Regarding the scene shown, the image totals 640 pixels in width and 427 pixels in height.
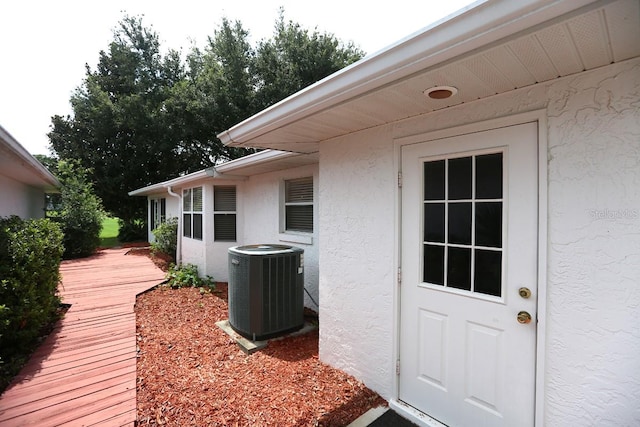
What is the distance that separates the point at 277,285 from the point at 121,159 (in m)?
17.6

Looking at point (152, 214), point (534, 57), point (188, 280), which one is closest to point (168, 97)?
point (152, 214)

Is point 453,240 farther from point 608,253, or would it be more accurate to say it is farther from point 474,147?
point 608,253

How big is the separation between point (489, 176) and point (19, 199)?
1176cm

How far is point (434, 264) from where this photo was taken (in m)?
2.50

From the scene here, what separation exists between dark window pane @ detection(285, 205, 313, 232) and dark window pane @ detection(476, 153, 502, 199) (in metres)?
3.64

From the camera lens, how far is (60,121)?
16.7m

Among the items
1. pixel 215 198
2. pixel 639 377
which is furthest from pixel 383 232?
pixel 215 198

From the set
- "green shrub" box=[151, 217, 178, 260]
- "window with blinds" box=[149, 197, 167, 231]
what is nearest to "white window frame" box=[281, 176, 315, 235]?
"green shrub" box=[151, 217, 178, 260]

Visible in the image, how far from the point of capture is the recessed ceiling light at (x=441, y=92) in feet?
6.53

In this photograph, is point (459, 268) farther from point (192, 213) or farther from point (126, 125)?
point (126, 125)

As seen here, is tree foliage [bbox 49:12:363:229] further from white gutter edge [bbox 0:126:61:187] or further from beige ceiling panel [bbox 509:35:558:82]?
beige ceiling panel [bbox 509:35:558:82]

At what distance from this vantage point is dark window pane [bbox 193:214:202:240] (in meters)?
8.16

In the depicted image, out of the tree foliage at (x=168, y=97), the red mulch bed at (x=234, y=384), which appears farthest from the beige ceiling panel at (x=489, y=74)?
the tree foliage at (x=168, y=97)

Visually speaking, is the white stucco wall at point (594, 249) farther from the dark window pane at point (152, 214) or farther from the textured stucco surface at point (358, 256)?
the dark window pane at point (152, 214)
